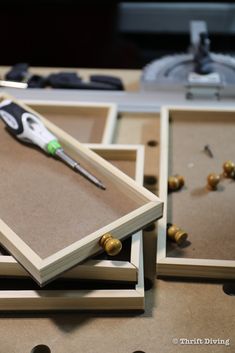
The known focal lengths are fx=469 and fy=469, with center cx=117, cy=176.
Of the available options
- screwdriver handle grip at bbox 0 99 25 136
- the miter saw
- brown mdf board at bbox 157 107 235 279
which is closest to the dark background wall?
the miter saw

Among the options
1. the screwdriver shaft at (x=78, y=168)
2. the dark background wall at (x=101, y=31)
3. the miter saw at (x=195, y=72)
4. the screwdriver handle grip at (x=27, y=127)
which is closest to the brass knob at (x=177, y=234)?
the screwdriver shaft at (x=78, y=168)

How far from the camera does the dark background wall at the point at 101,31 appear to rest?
226 cm

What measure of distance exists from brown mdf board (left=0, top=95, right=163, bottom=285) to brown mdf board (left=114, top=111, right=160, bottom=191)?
0.21m

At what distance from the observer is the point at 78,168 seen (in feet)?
3.03

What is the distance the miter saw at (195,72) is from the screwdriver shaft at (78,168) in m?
0.47

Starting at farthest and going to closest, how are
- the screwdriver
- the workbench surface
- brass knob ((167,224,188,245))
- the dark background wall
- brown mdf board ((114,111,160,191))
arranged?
1. the dark background wall
2. brown mdf board ((114,111,160,191))
3. the screwdriver
4. brass knob ((167,224,188,245))
5. the workbench surface

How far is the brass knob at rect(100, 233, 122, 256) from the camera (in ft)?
2.42

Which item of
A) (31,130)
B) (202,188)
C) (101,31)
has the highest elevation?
(31,130)

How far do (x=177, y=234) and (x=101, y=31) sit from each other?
1.97 meters

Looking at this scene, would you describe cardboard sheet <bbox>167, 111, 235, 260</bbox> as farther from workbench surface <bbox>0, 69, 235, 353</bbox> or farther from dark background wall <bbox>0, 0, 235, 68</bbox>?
dark background wall <bbox>0, 0, 235, 68</bbox>

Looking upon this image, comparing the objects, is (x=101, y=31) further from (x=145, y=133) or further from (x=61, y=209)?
→ (x=61, y=209)

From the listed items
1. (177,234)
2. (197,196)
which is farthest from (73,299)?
(197,196)

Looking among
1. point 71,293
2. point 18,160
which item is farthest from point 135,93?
point 71,293

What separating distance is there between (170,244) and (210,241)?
7 centimetres
